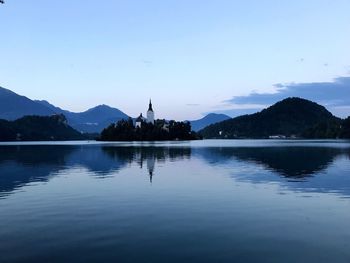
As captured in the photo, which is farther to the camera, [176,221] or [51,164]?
[51,164]

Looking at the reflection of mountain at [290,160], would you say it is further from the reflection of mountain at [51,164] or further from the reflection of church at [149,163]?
the reflection of mountain at [51,164]

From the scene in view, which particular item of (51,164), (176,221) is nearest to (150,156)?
(51,164)

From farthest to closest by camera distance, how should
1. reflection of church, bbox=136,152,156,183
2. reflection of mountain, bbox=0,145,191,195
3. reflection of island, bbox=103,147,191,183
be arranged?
reflection of island, bbox=103,147,191,183 < reflection of church, bbox=136,152,156,183 < reflection of mountain, bbox=0,145,191,195

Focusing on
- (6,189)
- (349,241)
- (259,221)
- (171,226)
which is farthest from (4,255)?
(6,189)

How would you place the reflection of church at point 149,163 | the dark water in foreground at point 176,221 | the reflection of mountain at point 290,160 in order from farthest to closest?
the reflection of church at point 149,163 < the reflection of mountain at point 290,160 < the dark water in foreground at point 176,221

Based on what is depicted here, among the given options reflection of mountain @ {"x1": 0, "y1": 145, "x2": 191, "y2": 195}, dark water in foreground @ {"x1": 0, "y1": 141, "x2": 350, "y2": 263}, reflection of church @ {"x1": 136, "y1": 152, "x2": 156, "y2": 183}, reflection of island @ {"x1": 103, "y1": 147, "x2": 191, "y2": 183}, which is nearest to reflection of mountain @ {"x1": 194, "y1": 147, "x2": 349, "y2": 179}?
reflection of island @ {"x1": 103, "y1": 147, "x2": 191, "y2": 183}

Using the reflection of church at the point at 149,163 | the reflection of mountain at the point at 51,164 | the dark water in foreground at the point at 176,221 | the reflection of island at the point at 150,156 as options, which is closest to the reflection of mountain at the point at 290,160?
the reflection of island at the point at 150,156

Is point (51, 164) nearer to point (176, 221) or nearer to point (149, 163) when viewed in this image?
point (149, 163)

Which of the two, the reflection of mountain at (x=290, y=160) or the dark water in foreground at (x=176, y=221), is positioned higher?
the reflection of mountain at (x=290, y=160)

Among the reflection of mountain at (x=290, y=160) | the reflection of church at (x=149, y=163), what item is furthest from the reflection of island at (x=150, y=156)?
the reflection of mountain at (x=290, y=160)

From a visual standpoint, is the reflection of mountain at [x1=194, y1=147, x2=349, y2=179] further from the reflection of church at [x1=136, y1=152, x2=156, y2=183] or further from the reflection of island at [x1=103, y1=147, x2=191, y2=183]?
the reflection of church at [x1=136, y1=152, x2=156, y2=183]

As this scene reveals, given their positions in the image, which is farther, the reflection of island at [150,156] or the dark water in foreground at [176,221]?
the reflection of island at [150,156]

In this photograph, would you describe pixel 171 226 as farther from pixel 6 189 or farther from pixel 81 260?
pixel 6 189

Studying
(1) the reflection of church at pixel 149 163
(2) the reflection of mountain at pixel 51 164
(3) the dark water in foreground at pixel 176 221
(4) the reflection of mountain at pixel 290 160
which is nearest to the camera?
(3) the dark water in foreground at pixel 176 221
